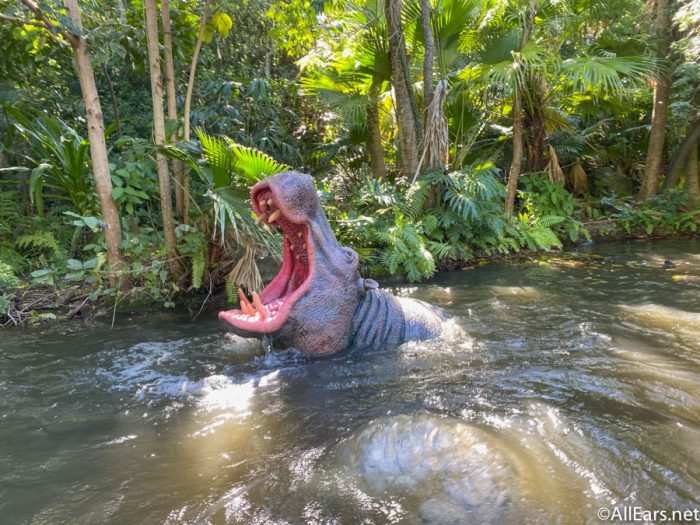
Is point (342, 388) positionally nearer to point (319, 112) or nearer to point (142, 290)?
point (142, 290)

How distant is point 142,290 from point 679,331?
5287mm

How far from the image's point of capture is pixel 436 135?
771 cm

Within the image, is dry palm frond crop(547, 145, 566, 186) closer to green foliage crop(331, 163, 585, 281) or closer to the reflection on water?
green foliage crop(331, 163, 585, 281)

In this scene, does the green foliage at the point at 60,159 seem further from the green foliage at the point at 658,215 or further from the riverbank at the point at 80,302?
the green foliage at the point at 658,215

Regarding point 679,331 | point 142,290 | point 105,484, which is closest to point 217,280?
point 142,290

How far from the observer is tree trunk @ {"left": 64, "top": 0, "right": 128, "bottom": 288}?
4.70 metres

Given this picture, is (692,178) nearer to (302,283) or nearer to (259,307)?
(302,283)

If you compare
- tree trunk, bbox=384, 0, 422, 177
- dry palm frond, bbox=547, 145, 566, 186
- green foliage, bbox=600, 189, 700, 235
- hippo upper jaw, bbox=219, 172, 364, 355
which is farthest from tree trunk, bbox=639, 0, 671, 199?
hippo upper jaw, bbox=219, 172, 364, 355

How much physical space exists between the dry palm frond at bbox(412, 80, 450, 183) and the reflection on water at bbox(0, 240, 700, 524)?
389 cm

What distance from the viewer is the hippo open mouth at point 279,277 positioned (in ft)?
10.6

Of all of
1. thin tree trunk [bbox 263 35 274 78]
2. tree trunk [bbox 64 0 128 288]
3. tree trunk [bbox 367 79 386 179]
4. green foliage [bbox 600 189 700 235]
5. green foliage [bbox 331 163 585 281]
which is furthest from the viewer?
thin tree trunk [bbox 263 35 274 78]

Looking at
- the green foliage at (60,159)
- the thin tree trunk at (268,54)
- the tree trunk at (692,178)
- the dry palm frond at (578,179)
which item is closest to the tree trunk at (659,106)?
the tree trunk at (692,178)

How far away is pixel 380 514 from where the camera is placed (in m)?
1.79

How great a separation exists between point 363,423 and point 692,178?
1092 cm
